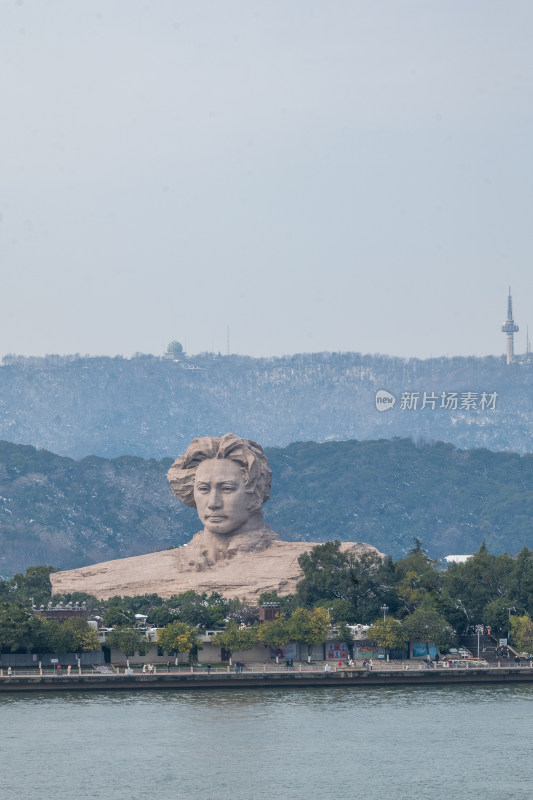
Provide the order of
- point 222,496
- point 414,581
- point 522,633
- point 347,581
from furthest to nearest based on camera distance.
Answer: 1. point 414,581
2. point 347,581
3. point 222,496
4. point 522,633

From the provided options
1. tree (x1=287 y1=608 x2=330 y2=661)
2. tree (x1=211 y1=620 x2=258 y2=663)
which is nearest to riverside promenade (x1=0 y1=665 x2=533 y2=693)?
tree (x1=211 y1=620 x2=258 y2=663)

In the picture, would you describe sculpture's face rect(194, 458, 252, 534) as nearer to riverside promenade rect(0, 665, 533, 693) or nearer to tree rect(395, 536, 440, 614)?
tree rect(395, 536, 440, 614)

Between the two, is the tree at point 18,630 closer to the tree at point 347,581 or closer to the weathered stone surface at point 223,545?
the weathered stone surface at point 223,545

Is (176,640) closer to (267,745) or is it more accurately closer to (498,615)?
(498,615)

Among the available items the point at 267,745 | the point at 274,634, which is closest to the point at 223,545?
the point at 274,634

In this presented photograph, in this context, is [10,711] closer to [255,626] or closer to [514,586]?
[255,626]
